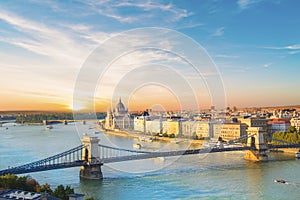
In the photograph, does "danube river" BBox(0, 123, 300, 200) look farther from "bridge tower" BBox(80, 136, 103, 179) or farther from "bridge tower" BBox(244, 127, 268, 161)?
"bridge tower" BBox(244, 127, 268, 161)

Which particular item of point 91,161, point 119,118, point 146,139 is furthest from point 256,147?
point 119,118

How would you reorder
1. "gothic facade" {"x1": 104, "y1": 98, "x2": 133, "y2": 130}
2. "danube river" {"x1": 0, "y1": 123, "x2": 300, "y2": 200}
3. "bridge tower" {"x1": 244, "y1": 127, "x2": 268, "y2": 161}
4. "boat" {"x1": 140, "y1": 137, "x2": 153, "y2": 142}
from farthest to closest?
"gothic facade" {"x1": 104, "y1": 98, "x2": 133, "y2": 130} → "boat" {"x1": 140, "y1": 137, "x2": 153, "y2": 142} → "bridge tower" {"x1": 244, "y1": 127, "x2": 268, "y2": 161} → "danube river" {"x1": 0, "y1": 123, "x2": 300, "y2": 200}

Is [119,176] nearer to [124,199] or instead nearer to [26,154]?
[124,199]

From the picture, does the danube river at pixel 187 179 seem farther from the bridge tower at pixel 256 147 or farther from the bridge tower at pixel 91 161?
the bridge tower at pixel 256 147

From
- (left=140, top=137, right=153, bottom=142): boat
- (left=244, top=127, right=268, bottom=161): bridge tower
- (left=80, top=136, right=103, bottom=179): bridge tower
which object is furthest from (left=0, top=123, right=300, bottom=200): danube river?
(left=140, top=137, right=153, bottom=142): boat

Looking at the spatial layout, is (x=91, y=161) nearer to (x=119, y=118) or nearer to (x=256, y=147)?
(x=256, y=147)
